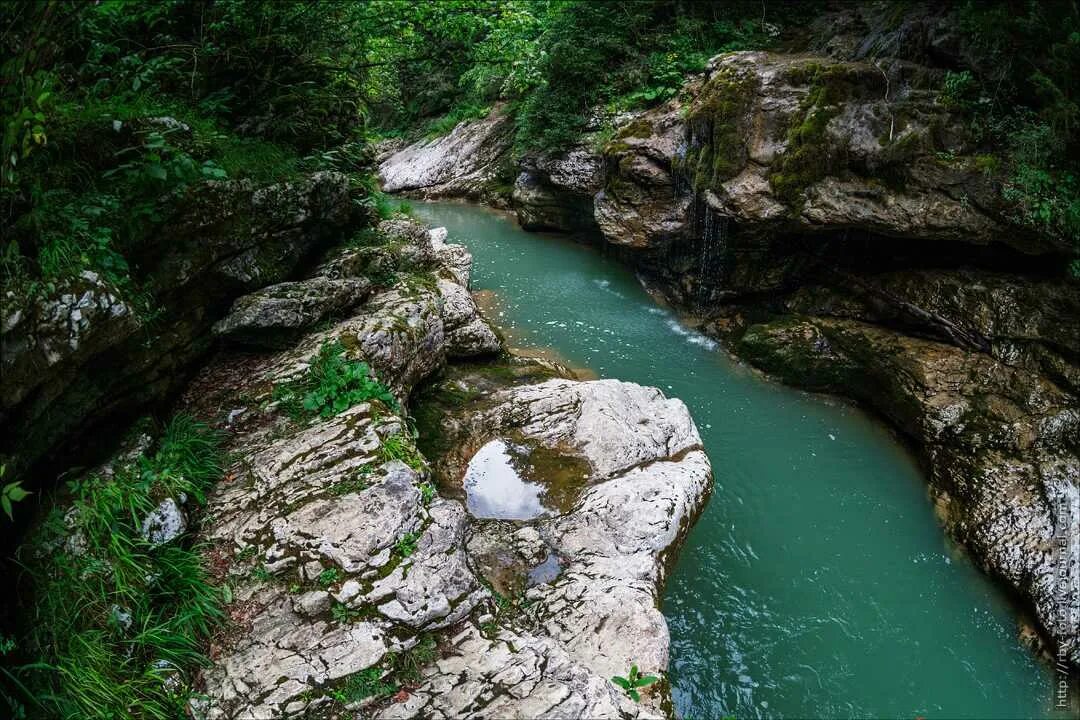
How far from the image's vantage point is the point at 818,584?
22.1 ft

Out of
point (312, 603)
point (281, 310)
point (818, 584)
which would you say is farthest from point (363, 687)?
point (818, 584)

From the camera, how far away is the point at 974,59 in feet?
28.4

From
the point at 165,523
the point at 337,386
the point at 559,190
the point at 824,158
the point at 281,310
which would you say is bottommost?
the point at 165,523

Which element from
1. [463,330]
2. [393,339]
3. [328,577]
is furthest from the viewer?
[463,330]

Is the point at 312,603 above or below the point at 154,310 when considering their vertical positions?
below

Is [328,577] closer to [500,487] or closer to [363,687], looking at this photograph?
[363,687]

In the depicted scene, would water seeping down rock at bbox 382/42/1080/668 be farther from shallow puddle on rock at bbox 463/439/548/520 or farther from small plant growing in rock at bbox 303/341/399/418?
small plant growing in rock at bbox 303/341/399/418

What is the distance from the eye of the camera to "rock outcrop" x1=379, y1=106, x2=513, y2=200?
21938mm

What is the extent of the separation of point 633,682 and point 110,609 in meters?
3.46

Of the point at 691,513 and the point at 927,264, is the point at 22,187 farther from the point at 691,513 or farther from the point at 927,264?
the point at 927,264

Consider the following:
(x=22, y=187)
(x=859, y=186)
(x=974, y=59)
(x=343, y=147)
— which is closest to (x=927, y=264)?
(x=859, y=186)

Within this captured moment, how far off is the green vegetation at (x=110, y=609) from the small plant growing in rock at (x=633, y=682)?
2.78m

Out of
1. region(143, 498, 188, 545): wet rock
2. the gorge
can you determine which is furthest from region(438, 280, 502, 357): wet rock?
region(143, 498, 188, 545): wet rock

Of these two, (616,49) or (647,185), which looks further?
(616,49)
